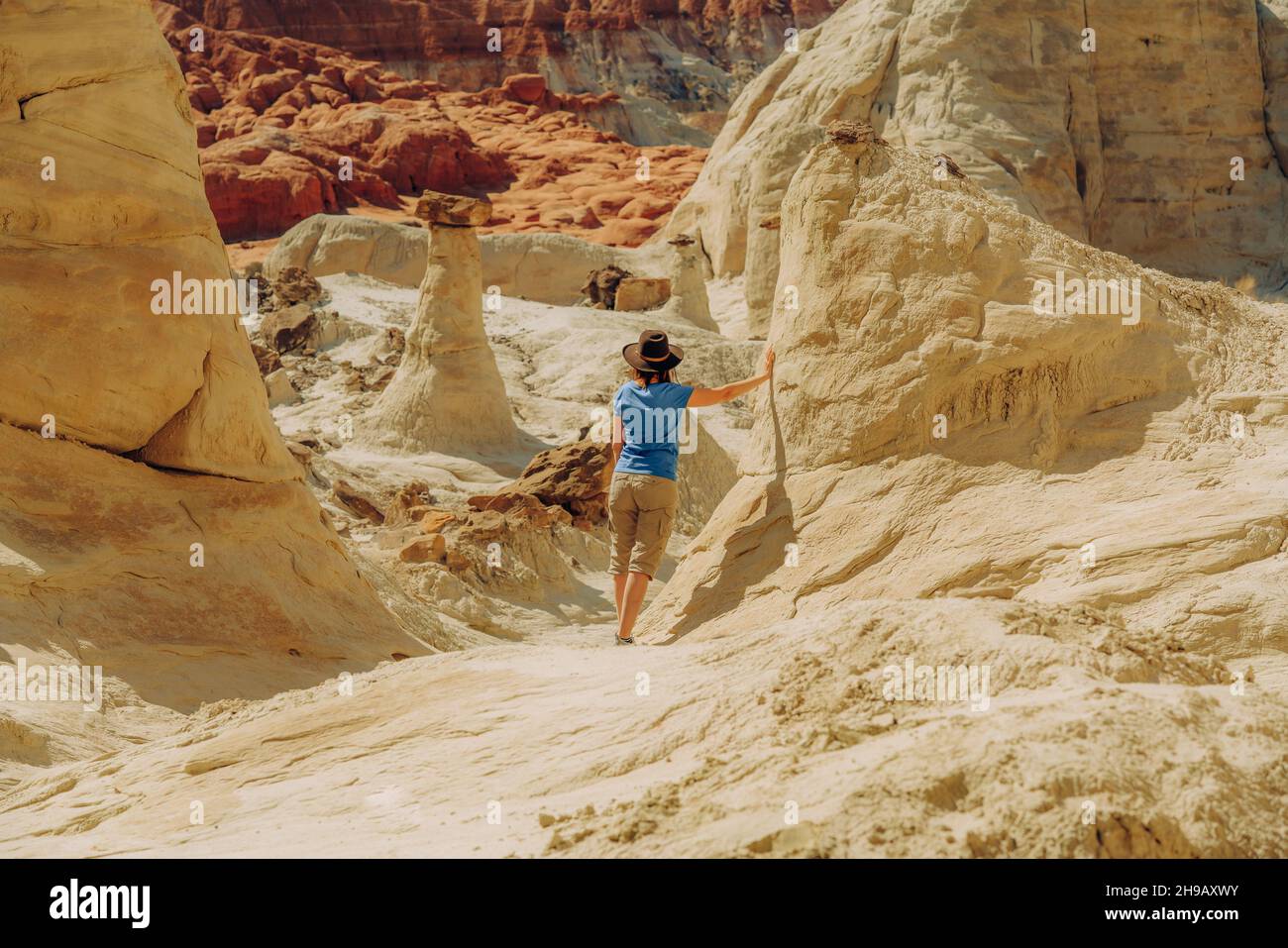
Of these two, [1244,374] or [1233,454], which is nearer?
[1233,454]

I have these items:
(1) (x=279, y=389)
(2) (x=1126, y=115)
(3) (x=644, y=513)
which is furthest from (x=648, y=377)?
(2) (x=1126, y=115)

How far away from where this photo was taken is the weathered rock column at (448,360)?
1516cm

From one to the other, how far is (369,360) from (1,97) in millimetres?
13182

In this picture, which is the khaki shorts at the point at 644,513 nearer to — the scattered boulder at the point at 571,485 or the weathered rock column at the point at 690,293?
the scattered boulder at the point at 571,485

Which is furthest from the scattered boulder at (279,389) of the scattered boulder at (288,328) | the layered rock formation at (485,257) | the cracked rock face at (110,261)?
the cracked rock face at (110,261)

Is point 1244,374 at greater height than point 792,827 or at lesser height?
A: greater

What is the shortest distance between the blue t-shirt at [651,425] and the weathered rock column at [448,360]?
957 centimetres

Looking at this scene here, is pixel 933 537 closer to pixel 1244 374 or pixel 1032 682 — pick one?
pixel 1244 374

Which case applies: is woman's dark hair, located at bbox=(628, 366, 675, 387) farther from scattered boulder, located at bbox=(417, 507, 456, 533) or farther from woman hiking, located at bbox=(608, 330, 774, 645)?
scattered boulder, located at bbox=(417, 507, 456, 533)

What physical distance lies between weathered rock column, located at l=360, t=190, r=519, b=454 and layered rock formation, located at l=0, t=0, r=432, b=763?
8.27 meters

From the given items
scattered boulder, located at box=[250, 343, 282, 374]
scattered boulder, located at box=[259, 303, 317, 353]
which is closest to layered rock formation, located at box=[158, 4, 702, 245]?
scattered boulder, located at box=[259, 303, 317, 353]

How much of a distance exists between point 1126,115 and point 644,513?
18.3 meters

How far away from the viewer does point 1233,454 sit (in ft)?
16.9
